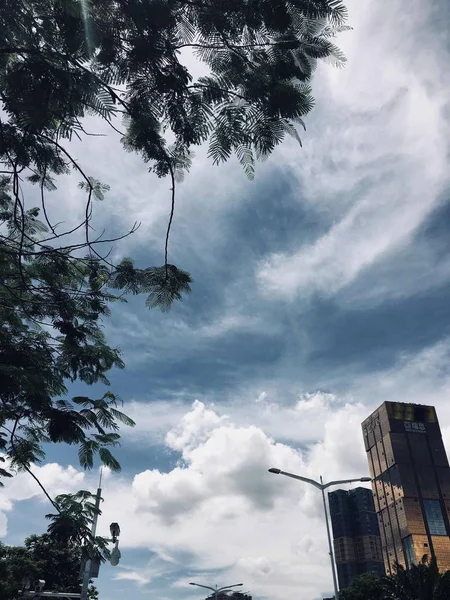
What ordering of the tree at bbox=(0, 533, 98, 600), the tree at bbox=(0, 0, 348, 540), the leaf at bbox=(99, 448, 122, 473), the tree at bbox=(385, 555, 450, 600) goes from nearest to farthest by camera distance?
the tree at bbox=(0, 0, 348, 540) < the leaf at bbox=(99, 448, 122, 473) < the tree at bbox=(385, 555, 450, 600) < the tree at bbox=(0, 533, 98, 600)

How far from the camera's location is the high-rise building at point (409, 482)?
461 feet

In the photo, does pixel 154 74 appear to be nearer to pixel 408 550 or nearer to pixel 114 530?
pixel 114 530

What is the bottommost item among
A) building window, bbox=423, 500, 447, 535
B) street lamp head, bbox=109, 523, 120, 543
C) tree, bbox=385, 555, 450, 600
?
tree, bbox=385, 555, 450, 600

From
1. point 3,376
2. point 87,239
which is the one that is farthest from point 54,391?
point 87,239

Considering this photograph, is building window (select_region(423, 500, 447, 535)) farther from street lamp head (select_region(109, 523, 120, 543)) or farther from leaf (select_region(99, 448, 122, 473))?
leaf (select_region(99, 448, 122, 473))

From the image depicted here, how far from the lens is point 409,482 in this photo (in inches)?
5842

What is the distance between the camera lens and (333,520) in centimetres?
18175

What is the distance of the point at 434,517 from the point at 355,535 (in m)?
40.4

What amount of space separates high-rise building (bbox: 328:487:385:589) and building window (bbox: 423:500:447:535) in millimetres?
30174

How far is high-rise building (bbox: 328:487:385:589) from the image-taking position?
17012cm

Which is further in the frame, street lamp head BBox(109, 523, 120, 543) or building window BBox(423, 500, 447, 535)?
building window BBox(423, 500, 447, 535)

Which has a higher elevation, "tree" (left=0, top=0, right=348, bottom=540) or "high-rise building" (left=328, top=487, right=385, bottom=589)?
"high-rise building" (left=328, top=487, right=385, bottom=589)

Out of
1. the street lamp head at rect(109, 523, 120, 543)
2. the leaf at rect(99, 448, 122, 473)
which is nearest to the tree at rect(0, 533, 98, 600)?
the street lamp head at rect(109, 523, 120, 543)

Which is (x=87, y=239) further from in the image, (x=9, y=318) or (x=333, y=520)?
(x=333, y=520)
